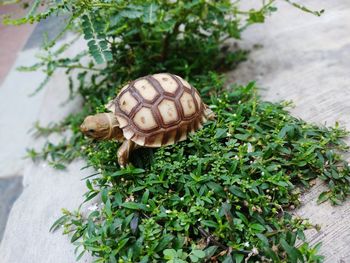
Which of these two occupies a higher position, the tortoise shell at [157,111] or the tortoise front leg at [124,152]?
the tortoise shell at [157,111]

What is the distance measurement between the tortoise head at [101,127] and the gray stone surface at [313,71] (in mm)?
913

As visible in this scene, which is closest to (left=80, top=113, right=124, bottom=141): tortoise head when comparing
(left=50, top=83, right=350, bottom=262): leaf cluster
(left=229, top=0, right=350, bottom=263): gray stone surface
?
(left=50, top=83, right=350, bottom=262): leaf cluster

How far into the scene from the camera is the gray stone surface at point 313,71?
141cm

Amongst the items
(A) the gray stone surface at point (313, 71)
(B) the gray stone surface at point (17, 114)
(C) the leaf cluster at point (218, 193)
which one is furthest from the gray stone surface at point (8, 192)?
(A) the gray stone surface at point (313, 71)

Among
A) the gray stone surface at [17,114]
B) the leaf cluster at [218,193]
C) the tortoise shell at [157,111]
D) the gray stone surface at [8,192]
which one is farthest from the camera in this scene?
the gray stone surface at [17,114]

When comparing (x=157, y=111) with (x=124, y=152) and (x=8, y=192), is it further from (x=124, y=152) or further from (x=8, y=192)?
(x=8, y=192)

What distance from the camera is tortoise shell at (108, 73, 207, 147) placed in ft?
5.37

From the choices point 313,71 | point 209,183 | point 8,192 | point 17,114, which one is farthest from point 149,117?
point 17,114

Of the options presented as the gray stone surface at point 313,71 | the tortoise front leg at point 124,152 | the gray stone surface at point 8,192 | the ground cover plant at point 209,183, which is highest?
the tortoise front leg at point 124,152

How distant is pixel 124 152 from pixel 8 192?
1.22 metres

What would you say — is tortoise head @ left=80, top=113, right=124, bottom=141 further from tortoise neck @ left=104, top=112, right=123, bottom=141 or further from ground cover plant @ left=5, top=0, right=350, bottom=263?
ground cover plant @ left=5, top=0, right=350, bottom=263

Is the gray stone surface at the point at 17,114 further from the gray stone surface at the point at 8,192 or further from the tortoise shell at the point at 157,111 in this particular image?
the tortoise shell at the point at 157,111

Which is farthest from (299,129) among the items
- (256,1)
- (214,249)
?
(256,1)

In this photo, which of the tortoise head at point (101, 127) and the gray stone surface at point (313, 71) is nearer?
the gray stone surface at point (313, 71)
